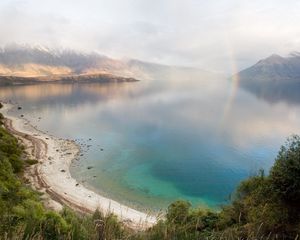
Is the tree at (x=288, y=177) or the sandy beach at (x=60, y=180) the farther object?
the sandy beach at (x=60, y=180)

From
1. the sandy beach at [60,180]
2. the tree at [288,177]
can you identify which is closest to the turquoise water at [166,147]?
the sandy beach at [60,180]

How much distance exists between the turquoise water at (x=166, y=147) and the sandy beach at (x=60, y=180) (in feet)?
8.03

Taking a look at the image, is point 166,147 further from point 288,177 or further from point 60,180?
point 288,177

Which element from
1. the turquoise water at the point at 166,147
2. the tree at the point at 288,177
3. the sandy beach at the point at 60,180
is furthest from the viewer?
the turquoise water at the point at 166,147

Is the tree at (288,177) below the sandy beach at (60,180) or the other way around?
the other way around

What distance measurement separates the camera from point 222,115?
11581 cm

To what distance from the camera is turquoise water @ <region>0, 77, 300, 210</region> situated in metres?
46.8

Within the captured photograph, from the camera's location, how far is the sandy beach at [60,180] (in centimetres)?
3616

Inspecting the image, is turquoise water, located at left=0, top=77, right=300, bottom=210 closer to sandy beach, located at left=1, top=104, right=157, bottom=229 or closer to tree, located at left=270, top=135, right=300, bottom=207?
sandy beach, located at left=1, top=104, right=157, bottom=229

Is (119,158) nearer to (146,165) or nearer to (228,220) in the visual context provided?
(146,165)

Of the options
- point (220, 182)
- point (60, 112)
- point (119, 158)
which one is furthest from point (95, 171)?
point (60, 112)

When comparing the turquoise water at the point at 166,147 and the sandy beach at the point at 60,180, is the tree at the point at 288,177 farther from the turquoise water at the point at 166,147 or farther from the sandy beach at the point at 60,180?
the turquoise water at the point at 166,147

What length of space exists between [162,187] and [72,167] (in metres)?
16.7

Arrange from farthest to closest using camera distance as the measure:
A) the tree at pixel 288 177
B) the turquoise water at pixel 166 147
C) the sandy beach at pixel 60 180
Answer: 1. the turquoise water at pixel 166 147
2. the sandy beach at pixel 60 180
3. the tree at pixel 288 177
